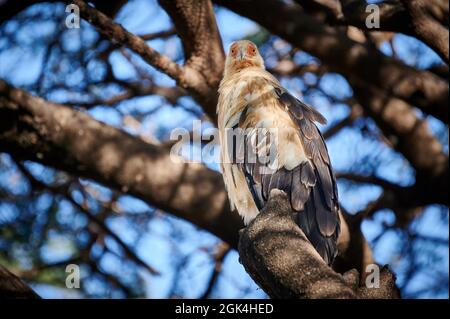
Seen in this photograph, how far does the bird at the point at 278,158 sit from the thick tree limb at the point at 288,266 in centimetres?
82

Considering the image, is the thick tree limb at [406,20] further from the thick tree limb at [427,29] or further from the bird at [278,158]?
the bird at [278,158]

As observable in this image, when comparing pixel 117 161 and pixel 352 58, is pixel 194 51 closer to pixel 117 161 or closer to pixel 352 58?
pixel 117 161

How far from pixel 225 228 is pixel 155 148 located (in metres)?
0.85

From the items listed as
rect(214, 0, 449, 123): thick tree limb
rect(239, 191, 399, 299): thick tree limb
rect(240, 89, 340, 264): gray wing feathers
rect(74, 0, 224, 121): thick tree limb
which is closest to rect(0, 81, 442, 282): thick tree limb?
rect(74, 0, 224, 121): thick tree limb

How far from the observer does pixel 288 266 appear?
285 cm

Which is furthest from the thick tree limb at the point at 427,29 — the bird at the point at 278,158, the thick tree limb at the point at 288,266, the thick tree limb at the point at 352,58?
the thick tree limb at the point at 288,266

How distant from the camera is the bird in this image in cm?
412

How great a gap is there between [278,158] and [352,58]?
75.7 inches

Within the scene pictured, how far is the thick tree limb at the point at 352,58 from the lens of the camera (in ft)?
19.4

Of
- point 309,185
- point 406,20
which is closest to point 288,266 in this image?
point 309,185

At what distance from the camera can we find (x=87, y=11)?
4.76m

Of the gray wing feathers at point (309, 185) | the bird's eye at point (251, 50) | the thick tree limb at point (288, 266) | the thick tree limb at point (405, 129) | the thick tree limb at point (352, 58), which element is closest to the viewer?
the thick tree limb at point (288, 266)
